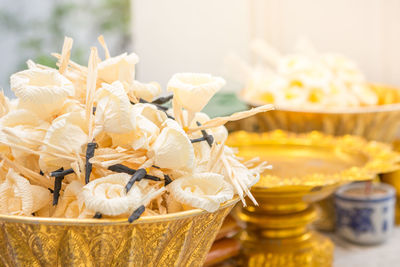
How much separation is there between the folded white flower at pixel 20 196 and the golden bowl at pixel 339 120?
25.3 inches

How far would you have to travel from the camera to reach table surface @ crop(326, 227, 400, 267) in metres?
0.93

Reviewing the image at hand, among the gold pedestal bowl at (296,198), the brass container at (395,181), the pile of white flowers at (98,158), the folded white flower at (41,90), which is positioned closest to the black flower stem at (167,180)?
the pile of white flowers at (98,158)

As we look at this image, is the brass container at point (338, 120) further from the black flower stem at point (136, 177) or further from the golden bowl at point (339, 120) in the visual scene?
the black flower stem at point (136, 177)

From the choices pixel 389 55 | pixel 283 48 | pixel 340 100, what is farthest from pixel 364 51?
pixel 340 100

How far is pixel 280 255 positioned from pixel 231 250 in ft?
0.28

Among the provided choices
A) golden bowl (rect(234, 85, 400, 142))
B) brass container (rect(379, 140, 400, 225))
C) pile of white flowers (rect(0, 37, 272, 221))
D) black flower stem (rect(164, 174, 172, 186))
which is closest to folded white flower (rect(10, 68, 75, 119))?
pile of white flowers (rect(0, 37, 272, 221))

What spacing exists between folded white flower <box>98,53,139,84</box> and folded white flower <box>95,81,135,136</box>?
0.07 m

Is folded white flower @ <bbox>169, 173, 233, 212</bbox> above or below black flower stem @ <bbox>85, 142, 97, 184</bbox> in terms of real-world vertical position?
below

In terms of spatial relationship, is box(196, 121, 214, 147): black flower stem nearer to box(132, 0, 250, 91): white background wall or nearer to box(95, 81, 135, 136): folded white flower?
box(95, 81, 135, 136): folded white flower

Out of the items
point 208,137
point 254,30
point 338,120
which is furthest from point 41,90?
point 254,30

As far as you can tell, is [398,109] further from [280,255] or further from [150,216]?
[150,216]

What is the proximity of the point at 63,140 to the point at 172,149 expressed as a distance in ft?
0.28

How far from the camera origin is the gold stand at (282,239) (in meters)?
0.73

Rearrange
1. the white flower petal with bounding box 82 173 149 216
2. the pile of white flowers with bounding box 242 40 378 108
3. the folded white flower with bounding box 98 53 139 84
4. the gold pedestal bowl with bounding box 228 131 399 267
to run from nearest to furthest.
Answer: the white flower petal with bounding box 82 173 149 216 < the folded white flower with bounding box 98 53 139 84 < the gold pedestal bowl with bounding box 228 131 399 267 < the pile of white flowers with bounding box 242 40 378 108
